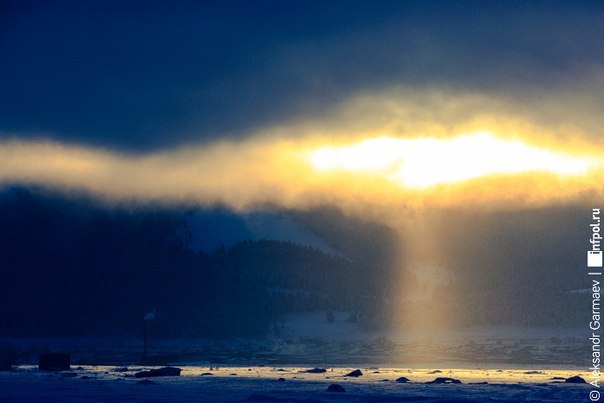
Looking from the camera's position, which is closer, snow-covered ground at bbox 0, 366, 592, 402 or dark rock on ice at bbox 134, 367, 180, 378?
snow-covered ground at bbox 0, 366, 592, 402

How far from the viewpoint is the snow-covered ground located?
233ft

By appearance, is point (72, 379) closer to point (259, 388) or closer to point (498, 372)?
point (259, 388)

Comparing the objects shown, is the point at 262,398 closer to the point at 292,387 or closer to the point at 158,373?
the point at 292,387

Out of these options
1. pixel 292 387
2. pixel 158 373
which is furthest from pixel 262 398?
pixel 158 373

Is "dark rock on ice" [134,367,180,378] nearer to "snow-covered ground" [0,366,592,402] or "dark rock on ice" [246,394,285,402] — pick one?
"snow-covered ground" [0,366,592,402]

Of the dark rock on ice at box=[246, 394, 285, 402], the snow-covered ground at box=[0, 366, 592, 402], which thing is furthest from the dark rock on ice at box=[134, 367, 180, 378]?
the dark rock on ice at box=[246, 394, 285, 402]

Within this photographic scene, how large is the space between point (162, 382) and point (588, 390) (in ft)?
134

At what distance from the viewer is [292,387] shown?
8169 cm

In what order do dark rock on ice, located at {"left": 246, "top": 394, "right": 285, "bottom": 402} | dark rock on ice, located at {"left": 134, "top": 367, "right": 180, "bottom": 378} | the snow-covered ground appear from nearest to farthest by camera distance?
dark rock on ice, located at {"left": 246, "top": 394, "right": 285, "bottom": 402}, the snow-covered ground, dark rock on ice, located at {"left": 134, "top": 367, "right": 180, "bottom": 378}

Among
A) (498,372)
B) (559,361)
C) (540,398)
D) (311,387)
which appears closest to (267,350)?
(559,361)

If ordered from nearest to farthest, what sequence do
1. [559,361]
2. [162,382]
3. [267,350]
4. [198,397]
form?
[198,397]
[162,382]
[559,361]
[267,350]

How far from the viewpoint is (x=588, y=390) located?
7581 centimetres

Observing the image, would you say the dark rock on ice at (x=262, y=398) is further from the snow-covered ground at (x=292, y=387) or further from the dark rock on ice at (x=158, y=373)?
the dark rock on ice at (x=158, y=373)

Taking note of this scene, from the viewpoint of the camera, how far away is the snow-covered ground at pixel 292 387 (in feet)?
233
